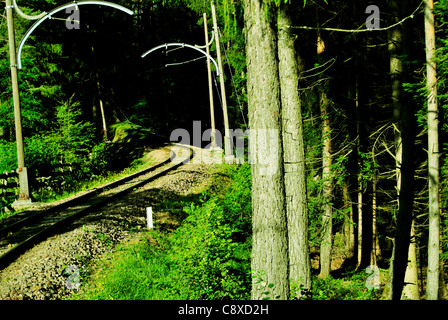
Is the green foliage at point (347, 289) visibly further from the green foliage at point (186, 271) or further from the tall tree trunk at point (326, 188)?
the green foliage at point (186, 271)

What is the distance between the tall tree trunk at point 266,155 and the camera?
4.44m

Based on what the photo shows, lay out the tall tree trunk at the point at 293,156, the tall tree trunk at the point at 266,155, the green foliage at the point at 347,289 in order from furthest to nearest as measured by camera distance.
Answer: the green foliage at the point at 347,289, the tall tree trunk at the point at 293,156, the tall tree trunk at the point at 266,155

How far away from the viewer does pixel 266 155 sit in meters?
4.52

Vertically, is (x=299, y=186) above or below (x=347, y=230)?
above

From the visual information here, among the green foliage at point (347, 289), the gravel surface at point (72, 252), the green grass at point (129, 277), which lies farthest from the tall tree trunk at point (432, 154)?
the gravel surface at point (72, 252)

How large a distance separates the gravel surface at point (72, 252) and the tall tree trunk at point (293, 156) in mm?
4192

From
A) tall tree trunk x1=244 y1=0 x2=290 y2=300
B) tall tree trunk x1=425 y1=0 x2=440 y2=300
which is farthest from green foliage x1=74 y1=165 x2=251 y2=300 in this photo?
tall tree trunk x1=425 y1=0 x2=440 y2=300

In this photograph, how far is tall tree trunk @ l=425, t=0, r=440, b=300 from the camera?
639cm

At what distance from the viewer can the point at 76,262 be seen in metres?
7.40

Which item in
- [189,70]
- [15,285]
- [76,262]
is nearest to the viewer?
[15,285]

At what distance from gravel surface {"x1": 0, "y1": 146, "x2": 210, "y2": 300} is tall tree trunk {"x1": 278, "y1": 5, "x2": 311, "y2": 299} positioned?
419cm

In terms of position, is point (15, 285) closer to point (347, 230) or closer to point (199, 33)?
point (347, 230)

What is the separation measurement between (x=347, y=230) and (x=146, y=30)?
3434 cm
